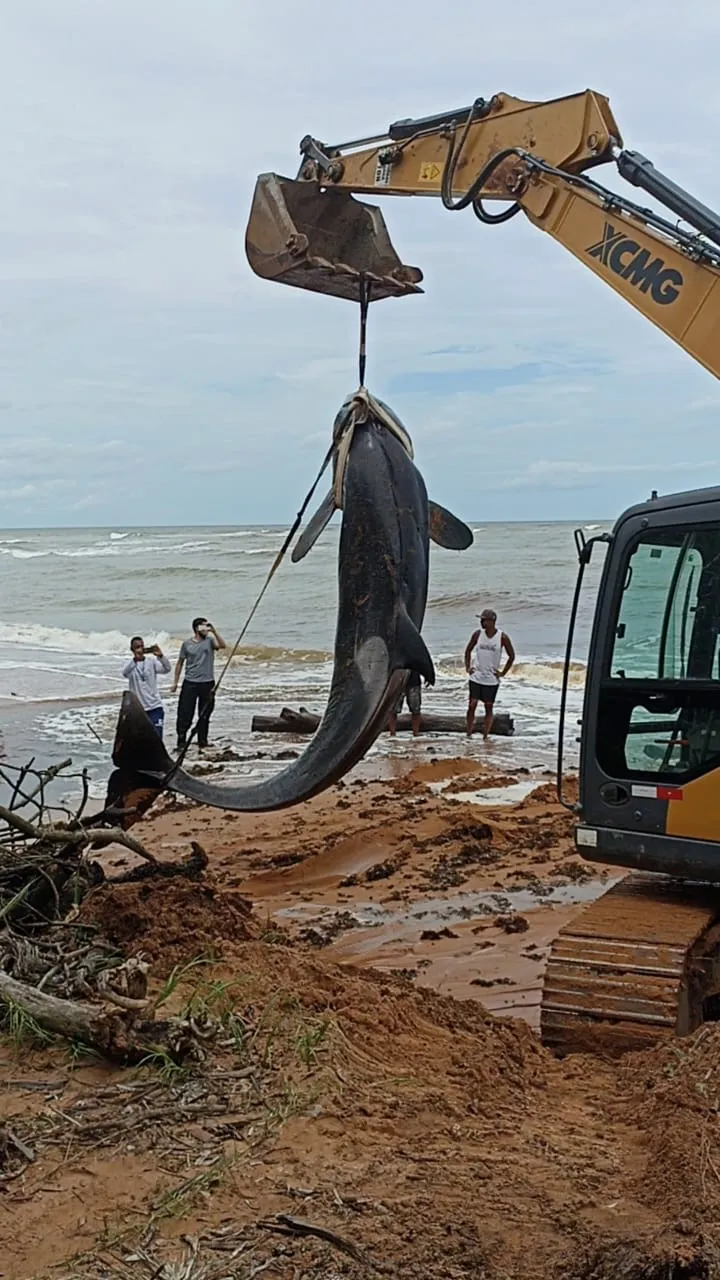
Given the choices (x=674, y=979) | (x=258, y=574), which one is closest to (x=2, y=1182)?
(x=674, y=979)

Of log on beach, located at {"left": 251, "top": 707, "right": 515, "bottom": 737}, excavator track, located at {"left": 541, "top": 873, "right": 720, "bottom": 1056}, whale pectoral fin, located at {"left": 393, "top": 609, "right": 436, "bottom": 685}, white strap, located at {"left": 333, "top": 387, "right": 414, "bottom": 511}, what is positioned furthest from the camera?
log on beach, located at {"left": 251, "top": 707, "right": 515, "bottom": 737}

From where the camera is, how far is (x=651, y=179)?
580cm

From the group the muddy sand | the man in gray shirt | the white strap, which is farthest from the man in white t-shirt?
the white strap

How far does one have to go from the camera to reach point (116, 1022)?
4074 mm

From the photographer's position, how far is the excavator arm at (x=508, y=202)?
18.6ft

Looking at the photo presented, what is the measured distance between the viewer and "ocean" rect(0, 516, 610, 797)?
1532 cm

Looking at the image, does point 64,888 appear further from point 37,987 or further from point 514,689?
point 514,689

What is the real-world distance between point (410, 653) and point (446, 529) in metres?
1.01

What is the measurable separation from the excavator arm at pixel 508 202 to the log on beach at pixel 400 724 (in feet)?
32.0

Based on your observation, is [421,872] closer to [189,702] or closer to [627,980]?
[627,980]

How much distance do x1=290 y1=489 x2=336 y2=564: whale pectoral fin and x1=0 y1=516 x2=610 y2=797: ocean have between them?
192 cm

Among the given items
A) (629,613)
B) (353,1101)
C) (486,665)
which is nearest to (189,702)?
(486,665)

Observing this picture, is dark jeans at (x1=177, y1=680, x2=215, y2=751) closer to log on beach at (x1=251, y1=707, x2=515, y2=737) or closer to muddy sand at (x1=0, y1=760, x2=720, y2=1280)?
log on beach at (x1=251, y1=707, x2=515, y2=737)

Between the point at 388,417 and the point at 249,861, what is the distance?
506 centimetres
